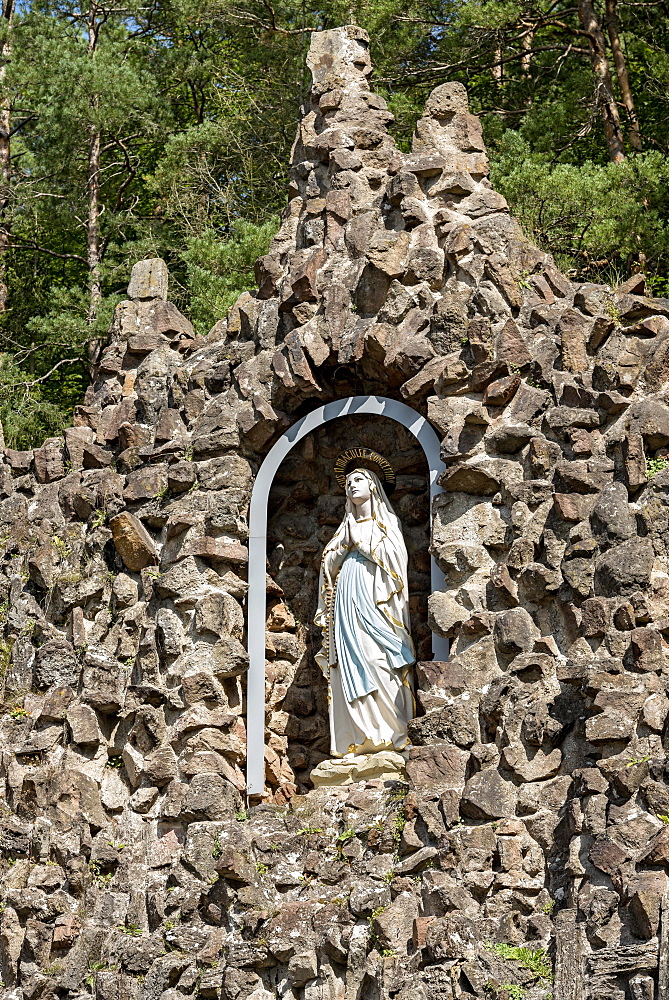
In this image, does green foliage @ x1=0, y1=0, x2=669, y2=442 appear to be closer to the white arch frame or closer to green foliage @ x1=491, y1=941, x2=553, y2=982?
the white arch frame

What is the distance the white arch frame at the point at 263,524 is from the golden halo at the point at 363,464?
10.6 inches

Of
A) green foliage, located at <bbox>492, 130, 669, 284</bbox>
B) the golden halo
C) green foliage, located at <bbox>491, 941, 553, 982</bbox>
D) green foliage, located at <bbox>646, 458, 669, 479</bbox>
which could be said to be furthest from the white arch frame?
green foliage, located at <bbox>492, 130, 669, 284</bbox>

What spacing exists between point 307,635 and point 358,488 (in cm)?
119

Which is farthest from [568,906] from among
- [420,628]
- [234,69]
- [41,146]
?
[234,69]

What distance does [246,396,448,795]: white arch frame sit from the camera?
984cm

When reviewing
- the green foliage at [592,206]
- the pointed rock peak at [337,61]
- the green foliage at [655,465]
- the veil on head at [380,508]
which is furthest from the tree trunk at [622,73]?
the green foliage at [655,465]

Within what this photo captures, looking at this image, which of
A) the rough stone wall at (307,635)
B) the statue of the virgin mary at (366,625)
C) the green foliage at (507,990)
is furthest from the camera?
the statue of the virgin mary at (366,625)

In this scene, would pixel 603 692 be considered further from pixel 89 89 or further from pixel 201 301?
pixel 89 89

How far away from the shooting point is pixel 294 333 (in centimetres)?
1032

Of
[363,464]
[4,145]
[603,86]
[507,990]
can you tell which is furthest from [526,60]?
[507,990]

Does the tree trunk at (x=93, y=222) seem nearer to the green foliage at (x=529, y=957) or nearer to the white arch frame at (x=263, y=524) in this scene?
the white arch frame at (x=263, y=524)

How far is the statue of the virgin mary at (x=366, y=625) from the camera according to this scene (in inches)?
385

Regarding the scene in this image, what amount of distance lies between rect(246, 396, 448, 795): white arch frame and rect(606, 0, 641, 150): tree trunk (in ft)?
20.6

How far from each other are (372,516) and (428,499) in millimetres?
572
